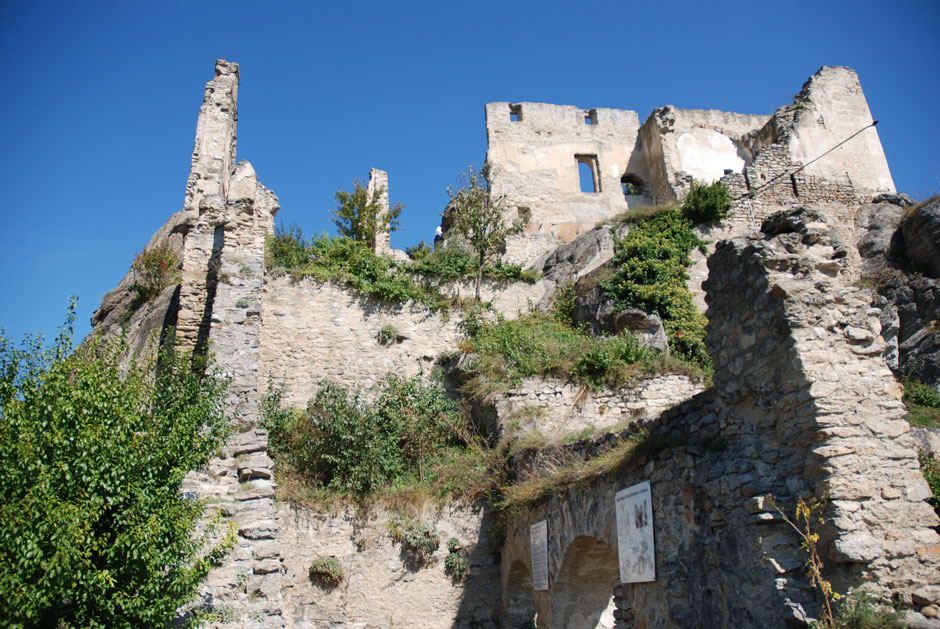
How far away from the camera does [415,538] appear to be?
11.9 m

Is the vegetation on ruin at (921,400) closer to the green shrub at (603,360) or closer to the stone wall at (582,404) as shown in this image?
the stone wall at (582,404)

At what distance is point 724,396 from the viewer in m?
6.21

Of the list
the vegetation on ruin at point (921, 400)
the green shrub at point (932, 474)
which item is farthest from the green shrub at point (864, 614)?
the vegetation on ruin at point (921, 400)

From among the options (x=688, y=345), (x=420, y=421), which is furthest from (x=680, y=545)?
(x=688, y=345)

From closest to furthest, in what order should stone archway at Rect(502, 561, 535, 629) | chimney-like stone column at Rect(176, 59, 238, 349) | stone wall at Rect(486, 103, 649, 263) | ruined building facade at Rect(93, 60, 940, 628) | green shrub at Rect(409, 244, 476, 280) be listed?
ruined building facade at Rect(93, 60, 940, 628), stone archway at Rect(502, 561, 535, 629), chimney-like stone column at Rect(176, 59, 238, 349), green shrub at Rect(409, 244, 476, 280), stone wall at Rect(486, 103, 649, 263)

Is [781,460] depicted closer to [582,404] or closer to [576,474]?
[576,474]

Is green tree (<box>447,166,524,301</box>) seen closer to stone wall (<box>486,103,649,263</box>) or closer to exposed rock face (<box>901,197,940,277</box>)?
stone wall (<box>486,103,649,263</box>)

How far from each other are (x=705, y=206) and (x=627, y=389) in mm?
8850

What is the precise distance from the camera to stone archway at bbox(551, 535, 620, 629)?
29.9 feet

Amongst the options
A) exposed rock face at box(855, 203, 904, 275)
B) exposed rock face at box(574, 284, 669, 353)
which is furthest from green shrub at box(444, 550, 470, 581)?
exposed rock face at box(855, 203, 904, 275)

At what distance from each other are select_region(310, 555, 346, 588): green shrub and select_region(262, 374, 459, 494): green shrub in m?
1.34

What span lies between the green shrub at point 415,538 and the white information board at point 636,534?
5.29 meters

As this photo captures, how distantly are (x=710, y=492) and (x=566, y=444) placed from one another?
4123 mm

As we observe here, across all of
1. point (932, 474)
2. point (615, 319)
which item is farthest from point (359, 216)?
point (932, 474)
